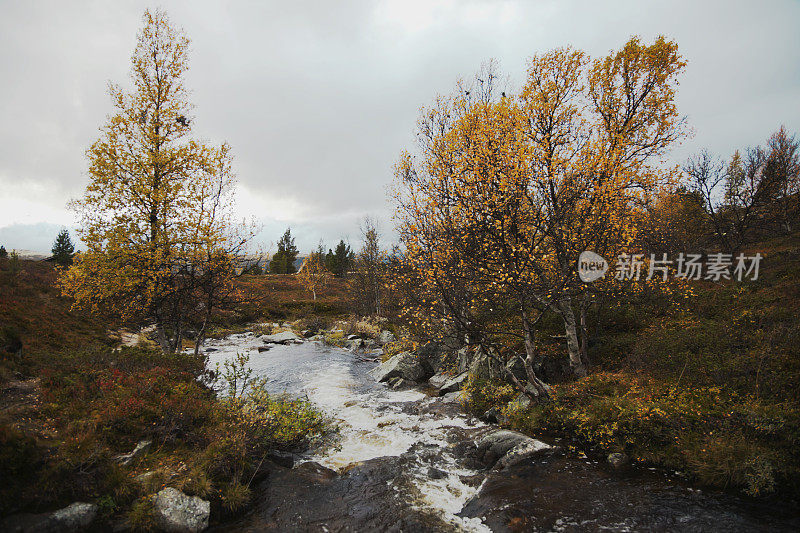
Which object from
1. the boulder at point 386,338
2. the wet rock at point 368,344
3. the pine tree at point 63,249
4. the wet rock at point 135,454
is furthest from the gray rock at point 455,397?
the pine tree at point 63,249

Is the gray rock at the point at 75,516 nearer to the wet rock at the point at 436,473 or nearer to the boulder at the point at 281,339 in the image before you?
the wet rock at the point at 436,473

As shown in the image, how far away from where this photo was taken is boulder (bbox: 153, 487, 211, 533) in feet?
20.0

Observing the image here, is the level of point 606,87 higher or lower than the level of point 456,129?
higher

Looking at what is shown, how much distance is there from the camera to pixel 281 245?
98688mm

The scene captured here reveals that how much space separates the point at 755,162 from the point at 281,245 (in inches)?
3882

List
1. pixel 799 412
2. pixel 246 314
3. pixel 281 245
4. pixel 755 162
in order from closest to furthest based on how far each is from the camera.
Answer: pixel 799 412 → pixel 755 162 → pixel 246 314 → pixel 281 245

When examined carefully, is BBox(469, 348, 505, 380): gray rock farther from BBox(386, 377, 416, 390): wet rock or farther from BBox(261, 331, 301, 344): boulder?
BBox(261, 331, 301, 344): boulder

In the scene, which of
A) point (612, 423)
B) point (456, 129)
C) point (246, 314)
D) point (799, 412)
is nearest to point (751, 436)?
point (799, 412)

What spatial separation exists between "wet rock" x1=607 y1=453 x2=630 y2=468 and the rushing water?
298 mm

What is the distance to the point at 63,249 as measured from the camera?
51.7 m

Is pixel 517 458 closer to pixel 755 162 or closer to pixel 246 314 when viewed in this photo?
pixel 755 162

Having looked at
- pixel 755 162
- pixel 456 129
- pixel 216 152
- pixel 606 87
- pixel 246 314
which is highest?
pixel 755 162

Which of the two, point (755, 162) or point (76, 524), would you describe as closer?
point (76, 524)

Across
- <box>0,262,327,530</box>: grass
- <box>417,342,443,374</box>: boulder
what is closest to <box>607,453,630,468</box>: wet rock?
<box>0,262,327,530</box>: grass
